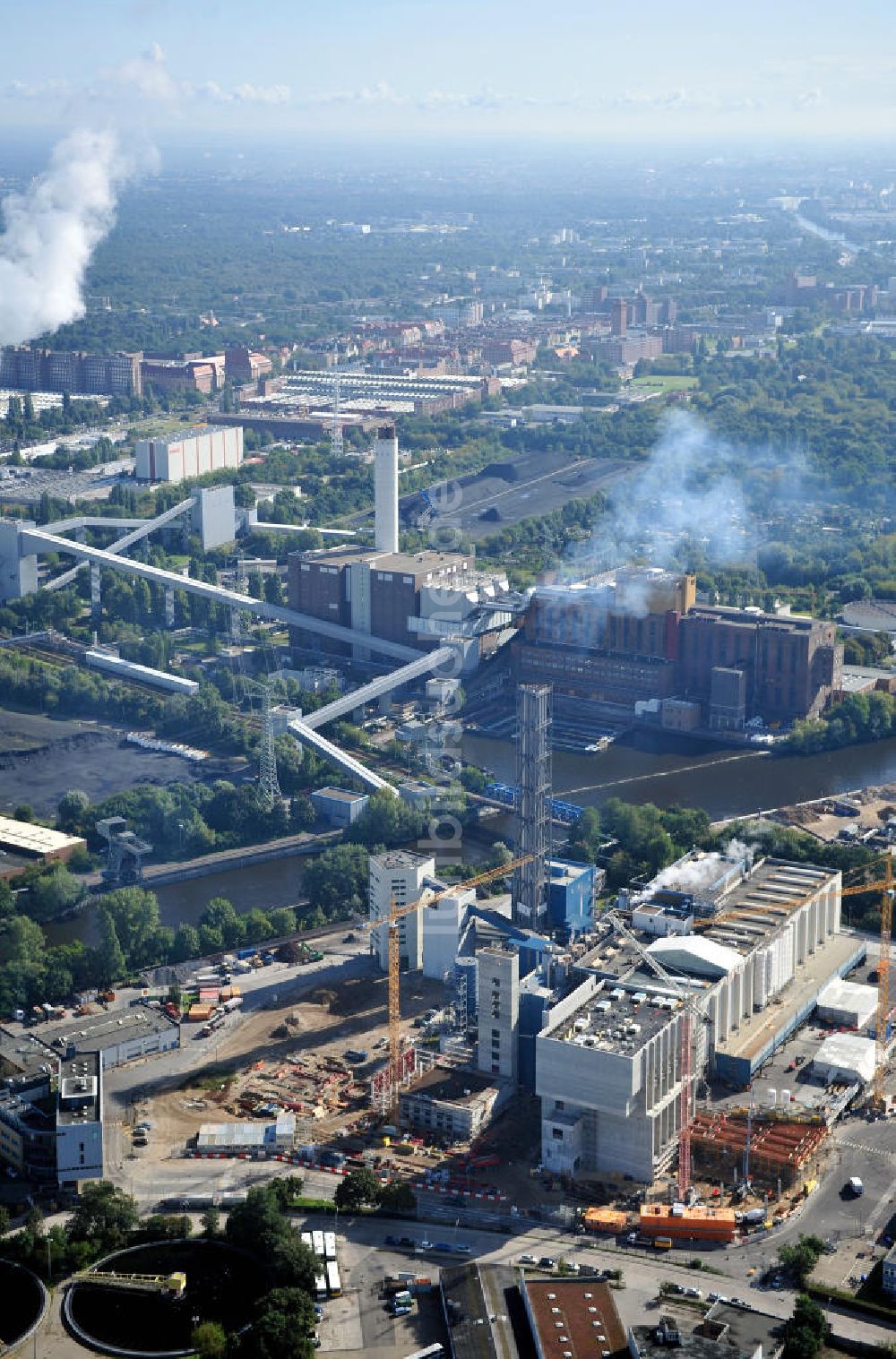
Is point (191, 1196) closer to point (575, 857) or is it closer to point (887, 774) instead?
point (575, 857)

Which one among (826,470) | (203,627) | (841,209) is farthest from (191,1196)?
(841,209)

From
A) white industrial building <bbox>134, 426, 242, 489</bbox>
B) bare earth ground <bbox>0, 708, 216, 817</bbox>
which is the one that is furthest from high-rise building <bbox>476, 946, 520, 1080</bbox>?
white industrial building <bbox>134, 426, 242, 489</bbox>

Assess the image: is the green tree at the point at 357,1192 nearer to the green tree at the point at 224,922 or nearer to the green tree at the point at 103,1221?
the green tree at the point at 103,1221

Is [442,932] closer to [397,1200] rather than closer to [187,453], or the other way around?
[397,1200]

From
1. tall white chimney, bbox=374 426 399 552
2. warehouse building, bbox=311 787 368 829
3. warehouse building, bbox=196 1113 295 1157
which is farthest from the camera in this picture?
tall white chimney, bbox=374 426 399 552

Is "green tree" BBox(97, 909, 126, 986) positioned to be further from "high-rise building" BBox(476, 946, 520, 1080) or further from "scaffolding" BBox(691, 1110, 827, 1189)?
"scaffolding" BBox(691, 1110, 827, 1189)
